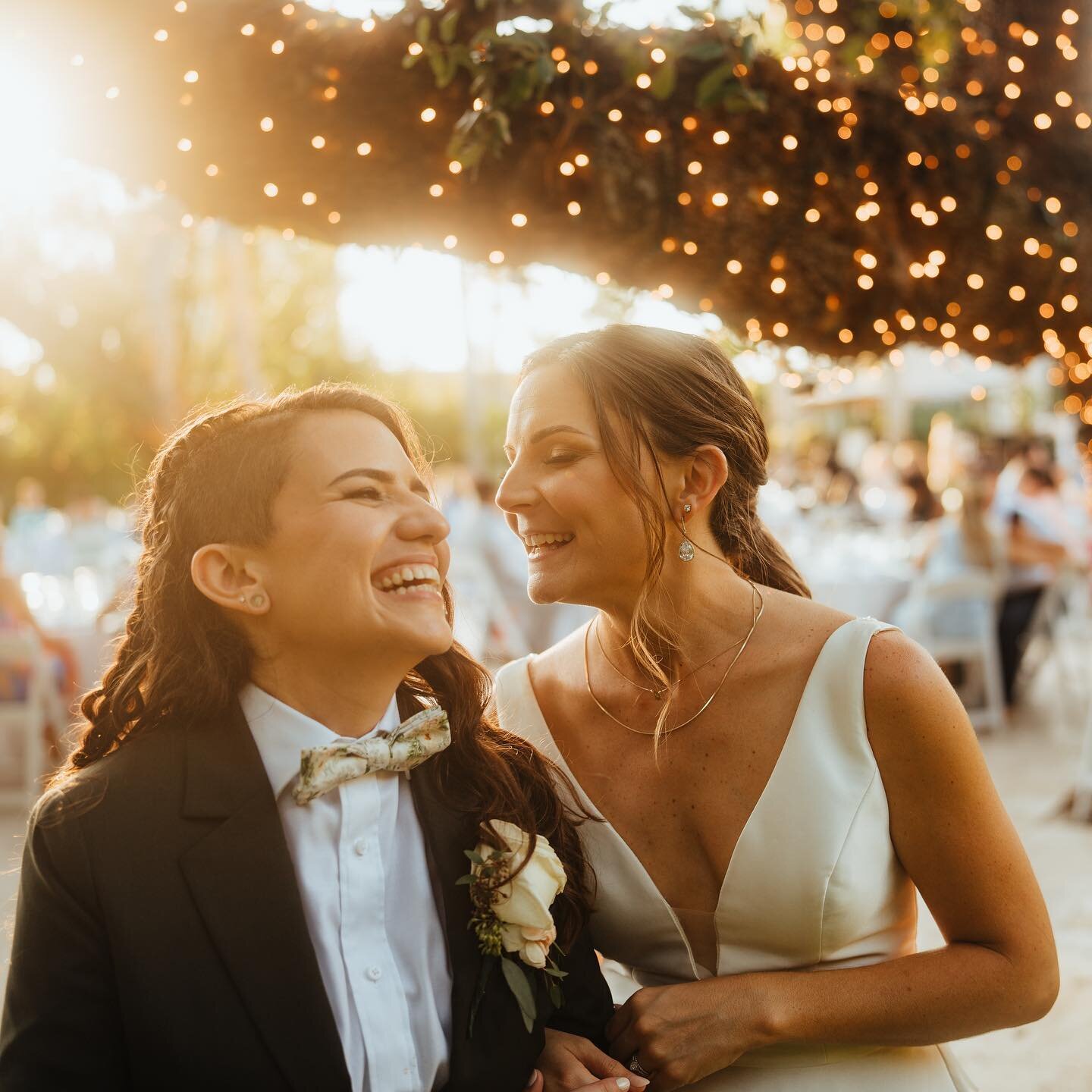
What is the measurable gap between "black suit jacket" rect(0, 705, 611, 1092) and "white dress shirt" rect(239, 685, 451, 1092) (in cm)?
6

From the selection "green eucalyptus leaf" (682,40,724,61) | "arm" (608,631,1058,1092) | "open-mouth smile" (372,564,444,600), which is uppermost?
"green eucalyptus leaf" (682,40,724,61)

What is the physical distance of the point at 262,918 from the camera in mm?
1613

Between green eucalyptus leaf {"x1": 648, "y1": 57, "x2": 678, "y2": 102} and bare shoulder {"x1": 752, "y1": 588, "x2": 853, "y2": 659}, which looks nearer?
bare shoulder {"x1": 752, "y1": 588, "x2": 853, "y2": 659}

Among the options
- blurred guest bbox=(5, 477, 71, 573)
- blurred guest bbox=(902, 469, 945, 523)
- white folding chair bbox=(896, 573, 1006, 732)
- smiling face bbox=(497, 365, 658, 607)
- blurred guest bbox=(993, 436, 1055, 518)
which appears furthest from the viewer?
blurred guest bbox=(5, 477, 71, 573)

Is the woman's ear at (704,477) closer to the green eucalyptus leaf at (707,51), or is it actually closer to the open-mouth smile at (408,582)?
the open-mouth smile at (408,582)

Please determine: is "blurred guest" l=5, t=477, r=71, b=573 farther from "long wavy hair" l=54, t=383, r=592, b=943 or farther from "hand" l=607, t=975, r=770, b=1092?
"hand" l=607, t=975, r=770, b=1092

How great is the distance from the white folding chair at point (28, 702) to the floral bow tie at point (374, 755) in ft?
16.7

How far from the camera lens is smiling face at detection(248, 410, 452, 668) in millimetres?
1751

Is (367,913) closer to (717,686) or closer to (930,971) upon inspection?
(717,686)

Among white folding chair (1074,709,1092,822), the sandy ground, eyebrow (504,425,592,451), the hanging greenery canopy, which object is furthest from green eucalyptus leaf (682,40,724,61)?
white folding chair (1074,709,1092,822)

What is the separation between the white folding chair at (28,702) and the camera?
6230mm

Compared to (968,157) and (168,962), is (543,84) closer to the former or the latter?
(968,157)

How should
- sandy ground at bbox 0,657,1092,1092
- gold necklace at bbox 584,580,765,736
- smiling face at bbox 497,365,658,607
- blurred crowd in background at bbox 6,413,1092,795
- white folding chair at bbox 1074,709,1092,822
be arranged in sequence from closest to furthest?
1. smiling face at bbox 497,365,658,607
2. gold necklace at bbox 584,580,765,736
3. sandy ground at bbox 0,657,1092,1092
4. white folding chair at bbox 1074,709,1092,822
5. blurred crowd in background at bbox 6,413,1092,795

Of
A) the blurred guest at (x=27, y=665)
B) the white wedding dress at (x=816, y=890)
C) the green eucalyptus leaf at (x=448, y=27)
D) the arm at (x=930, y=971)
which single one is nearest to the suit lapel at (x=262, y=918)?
the arm at (x=930, y=971)
